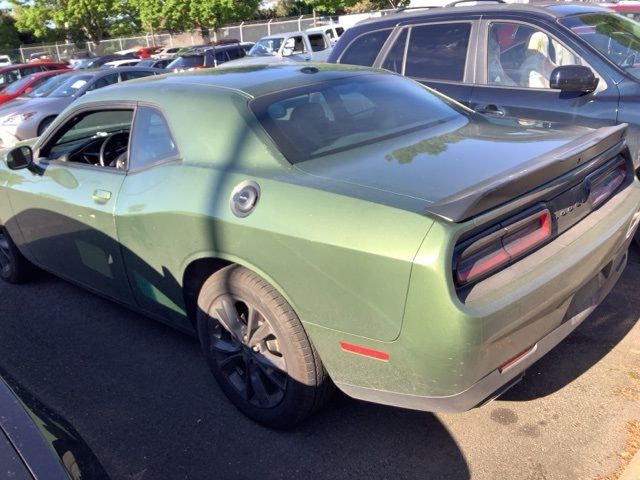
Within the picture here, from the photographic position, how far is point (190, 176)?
9.80 ft

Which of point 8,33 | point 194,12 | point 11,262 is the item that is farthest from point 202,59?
point 8,33

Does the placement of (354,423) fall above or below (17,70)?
below

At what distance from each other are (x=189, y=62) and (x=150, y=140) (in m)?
17.1

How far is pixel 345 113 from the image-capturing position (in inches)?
129

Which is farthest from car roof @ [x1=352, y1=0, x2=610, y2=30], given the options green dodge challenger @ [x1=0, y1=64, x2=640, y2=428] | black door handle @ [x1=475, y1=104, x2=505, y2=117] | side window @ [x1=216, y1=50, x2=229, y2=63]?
side window @ [x1=216, y1=50, x2=229, y2=63]

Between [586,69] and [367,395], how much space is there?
2.94 m

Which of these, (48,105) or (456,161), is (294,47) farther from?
(456,161)

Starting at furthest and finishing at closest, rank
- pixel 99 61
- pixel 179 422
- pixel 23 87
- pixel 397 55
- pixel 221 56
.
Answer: pixel 99 61
pixel 221 56
pixel 23 87
pixel 397 55
pixel 179 422

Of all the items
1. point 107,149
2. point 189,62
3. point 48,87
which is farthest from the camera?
point 189,62

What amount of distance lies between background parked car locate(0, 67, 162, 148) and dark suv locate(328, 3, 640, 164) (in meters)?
7.45

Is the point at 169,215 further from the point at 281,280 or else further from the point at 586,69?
the point at 586,69

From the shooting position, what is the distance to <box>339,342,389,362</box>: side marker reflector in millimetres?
2318

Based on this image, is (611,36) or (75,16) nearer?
(611,36)

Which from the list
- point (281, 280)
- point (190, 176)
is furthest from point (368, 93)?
point (281, 280)
